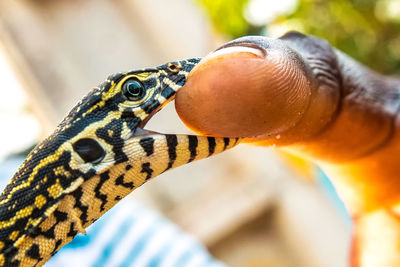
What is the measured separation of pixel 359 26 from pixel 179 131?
11.1ft

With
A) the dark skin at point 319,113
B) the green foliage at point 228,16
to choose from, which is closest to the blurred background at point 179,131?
the green foliage at point 228,16

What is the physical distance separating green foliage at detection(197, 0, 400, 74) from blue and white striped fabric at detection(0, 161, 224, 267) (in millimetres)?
2823

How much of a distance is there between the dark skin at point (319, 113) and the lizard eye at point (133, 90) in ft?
0.24

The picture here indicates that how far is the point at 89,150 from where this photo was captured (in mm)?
806

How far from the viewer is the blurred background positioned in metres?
2.54

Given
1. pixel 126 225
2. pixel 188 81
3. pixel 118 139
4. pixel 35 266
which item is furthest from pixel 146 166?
pixel 126 225

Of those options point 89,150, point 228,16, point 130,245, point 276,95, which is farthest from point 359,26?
point 89,150

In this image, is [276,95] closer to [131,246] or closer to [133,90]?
[133,90]

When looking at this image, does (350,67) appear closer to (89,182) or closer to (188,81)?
(188,81)

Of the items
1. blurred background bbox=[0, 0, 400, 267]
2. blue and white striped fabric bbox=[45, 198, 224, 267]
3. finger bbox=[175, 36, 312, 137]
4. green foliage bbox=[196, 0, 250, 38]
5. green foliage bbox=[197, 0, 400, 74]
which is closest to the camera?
finger bbox=[175, 36, 312, 137]

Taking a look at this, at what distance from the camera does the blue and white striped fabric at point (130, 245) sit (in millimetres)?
1552

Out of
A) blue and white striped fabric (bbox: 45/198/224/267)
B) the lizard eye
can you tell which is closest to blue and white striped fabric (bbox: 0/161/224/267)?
blue and white striped fabric (bbox: 45/198/224/267)

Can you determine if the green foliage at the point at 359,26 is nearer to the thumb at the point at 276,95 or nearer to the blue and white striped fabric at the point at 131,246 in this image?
the blue and white striped fabric at the point at 131,246

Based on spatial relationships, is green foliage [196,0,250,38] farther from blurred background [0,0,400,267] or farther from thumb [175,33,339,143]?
thumb [175,33,339,143]
